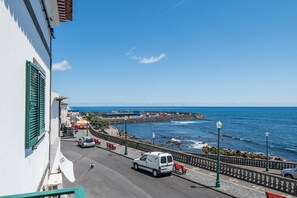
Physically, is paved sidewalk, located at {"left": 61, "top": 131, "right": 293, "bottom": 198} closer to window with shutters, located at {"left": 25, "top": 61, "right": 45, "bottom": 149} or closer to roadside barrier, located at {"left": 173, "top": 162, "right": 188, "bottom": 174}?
roadside barrier, located at {"left": 173, "top": 162, "right": 188, "bottom": 174}

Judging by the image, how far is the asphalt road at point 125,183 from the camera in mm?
17194

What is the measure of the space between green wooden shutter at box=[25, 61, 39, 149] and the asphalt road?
40.0ft

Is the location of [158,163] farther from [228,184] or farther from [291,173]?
[291,173]

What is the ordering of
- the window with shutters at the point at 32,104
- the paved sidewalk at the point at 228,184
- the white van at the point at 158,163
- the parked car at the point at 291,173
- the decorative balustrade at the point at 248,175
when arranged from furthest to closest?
the white van at the point at 158,163 → the parked car at the point at 291,173 → the decorative balustrade at the point at 248,175 → the paved sidewalk at the point at 228,184 → the window with shutters at the point at 32,104

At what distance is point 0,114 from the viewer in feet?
10.9

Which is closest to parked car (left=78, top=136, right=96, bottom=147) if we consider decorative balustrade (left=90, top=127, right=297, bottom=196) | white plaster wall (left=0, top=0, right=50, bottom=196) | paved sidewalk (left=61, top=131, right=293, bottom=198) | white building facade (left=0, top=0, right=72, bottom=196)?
decorative balustrade (left=90, top=127, right=297, bottom=196)

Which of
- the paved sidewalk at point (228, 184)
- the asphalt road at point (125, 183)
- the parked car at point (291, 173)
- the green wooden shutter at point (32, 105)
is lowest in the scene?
the asphalt road at point (125, 183)

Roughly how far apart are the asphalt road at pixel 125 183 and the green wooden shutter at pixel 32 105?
40.0 feet

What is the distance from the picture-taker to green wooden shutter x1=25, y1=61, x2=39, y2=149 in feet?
15.9

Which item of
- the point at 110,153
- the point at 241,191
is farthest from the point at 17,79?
the point at 110,153

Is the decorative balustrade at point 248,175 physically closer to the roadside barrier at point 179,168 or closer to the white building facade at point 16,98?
the roadside barrier at point 179,168

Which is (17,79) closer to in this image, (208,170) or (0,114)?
(0,114)

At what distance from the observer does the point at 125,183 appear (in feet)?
65.2

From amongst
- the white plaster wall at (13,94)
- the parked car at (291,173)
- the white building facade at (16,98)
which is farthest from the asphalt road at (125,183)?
the white plaster wall at (13,94)
